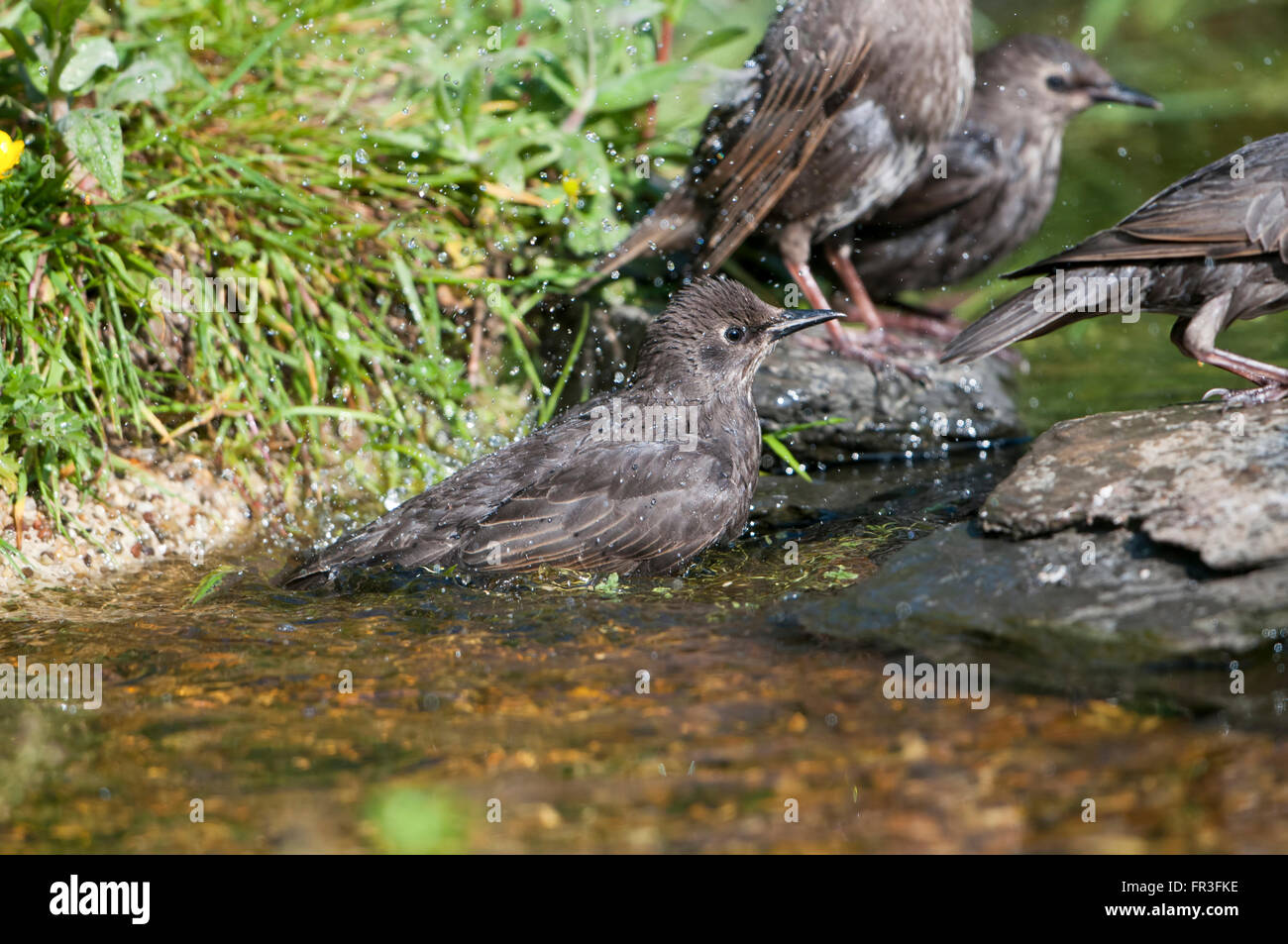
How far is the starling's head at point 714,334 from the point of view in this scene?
202 inches

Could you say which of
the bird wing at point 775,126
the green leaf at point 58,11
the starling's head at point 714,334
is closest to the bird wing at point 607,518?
the starling's head at point 714,334

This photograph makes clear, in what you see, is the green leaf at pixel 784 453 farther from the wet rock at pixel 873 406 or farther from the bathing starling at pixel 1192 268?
the bathing starling at pixel 1192 268

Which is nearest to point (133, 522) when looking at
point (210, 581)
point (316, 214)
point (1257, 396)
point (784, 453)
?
point (210, 581)

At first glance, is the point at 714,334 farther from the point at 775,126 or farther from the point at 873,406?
the point at 775,126

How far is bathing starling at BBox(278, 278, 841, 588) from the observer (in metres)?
4.52

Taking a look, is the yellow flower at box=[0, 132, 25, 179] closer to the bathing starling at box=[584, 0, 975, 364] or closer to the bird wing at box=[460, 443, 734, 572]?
the bird wing at box=[460, 443, 734, 572]

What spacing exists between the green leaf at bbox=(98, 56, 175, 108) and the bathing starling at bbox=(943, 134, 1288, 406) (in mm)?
3242

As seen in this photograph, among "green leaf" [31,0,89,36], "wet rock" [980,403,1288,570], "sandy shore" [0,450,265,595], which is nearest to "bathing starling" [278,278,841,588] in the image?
"sandy shore" [0,450,265,595]

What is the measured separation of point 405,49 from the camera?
6.61 m

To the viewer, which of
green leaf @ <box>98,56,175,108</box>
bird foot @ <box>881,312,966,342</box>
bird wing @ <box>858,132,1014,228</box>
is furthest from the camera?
bird foot @ <box>881,312,966,342</box>

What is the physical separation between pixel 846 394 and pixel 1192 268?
163 cm

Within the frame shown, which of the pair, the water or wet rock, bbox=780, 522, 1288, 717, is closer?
the water

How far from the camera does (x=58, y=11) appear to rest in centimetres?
480
